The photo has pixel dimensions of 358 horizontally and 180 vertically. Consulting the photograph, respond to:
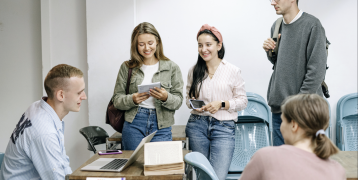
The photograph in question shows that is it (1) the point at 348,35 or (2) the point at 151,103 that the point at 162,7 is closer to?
(2) the point at 151,103

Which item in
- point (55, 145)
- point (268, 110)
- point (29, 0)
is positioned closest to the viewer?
point (55, 145)

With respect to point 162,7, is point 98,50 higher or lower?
lower

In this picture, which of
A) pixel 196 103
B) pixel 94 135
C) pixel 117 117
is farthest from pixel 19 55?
pixel 196 103

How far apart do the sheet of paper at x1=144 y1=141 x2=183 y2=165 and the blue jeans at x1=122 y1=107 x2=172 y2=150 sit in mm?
740

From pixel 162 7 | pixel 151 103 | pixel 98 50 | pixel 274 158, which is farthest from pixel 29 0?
pixel 274 158

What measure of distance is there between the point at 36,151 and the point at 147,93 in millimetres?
1186

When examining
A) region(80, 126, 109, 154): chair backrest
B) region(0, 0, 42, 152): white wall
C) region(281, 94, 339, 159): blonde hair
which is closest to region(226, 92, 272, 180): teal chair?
region(80, 126, 109, 154): chair backrest

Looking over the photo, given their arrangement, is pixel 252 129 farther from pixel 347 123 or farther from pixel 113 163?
pixel 113 163

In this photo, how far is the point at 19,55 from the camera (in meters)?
4.20

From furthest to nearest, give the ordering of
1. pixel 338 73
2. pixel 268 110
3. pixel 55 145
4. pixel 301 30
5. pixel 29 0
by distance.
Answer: pixel 29 0, pixel 338 73, pixel 268 110, pixel 301 30, pixel 55 145

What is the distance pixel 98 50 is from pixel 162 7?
971mm

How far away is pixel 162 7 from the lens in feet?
12.8

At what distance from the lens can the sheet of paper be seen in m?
1.82

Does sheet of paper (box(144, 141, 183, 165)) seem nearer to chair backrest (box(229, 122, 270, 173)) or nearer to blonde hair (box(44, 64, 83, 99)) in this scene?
blonde hair (box(44, 64, 83, 99))
